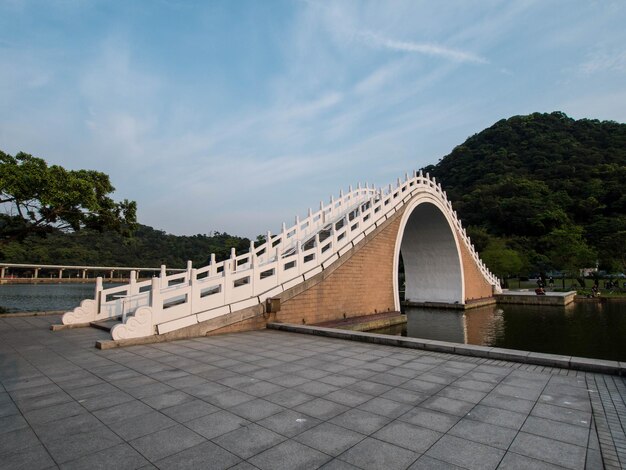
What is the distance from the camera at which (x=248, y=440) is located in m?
3.36

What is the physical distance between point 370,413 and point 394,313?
46.9 ft

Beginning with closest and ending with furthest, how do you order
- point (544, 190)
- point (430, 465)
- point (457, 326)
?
point (430, 465) → point (457, 326) → point (544, 190)

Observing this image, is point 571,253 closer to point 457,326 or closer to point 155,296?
point 457,326

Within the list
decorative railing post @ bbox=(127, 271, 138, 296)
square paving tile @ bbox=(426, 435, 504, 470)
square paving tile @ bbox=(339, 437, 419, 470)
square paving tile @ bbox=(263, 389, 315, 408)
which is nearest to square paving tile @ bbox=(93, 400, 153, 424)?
square paving tile @ bbox=(263, 389, 315, 408)

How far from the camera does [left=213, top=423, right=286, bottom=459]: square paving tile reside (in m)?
3.17

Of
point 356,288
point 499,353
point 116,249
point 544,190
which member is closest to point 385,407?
point 499,353

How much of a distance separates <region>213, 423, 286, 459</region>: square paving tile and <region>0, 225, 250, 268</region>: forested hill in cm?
4275

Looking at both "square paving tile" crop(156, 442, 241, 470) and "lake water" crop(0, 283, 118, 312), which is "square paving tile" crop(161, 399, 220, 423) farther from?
"lake water" crop(0, 283, 118, 312)

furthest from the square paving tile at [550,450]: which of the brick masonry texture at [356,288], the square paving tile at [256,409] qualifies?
the brick masonry texture at [356,288]

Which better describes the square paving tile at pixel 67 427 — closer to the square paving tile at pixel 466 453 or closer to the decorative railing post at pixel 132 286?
the square paving tile at pixel 466 453

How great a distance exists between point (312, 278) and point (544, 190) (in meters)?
70.1

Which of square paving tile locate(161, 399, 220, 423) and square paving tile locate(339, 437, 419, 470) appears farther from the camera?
square paving tile locate(161, 399, 220, 423)

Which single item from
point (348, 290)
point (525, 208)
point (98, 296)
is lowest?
point (348, 290)

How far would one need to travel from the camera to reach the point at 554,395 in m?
4.73
